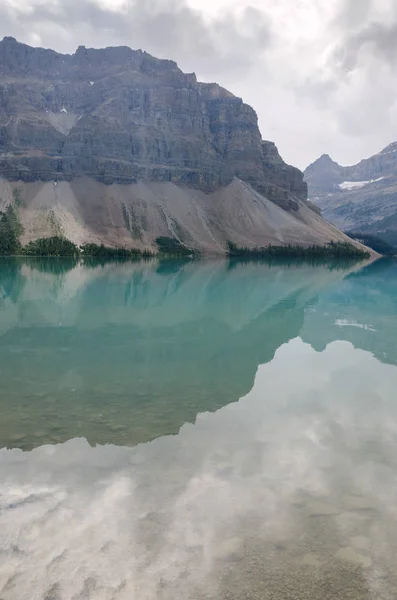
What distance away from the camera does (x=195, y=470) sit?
57.8 ft

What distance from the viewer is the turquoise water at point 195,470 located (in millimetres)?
11984

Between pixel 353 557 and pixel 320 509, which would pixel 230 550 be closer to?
pixel 353 557

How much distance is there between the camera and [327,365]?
3622cm

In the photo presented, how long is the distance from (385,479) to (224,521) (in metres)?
6.90

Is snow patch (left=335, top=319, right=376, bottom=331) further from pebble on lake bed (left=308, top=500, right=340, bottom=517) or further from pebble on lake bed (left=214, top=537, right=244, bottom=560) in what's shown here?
pebble on lake bed (left=214, top=537, right=244, bottom=560)

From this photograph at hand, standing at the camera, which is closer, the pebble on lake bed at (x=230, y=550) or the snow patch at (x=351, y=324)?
the pebble on lake bed at (x=230, y=550)

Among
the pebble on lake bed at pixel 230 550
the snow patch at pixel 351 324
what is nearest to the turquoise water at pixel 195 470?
the pebble on lake bed at pixel 230 550

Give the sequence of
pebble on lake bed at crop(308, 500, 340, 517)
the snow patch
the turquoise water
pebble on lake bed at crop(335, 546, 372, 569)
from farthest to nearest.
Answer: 1. the snow patch
2. pebble on lake bed at crop(308, 500, 340, 517)
3. pebble on lake bed at crop(335, 546, 372, 569)
4. the turquoise water

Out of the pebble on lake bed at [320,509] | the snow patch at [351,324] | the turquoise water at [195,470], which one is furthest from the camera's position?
the snow patch at [351,324]

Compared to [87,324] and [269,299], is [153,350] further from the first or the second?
[269,299]

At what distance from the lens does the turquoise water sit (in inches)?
472

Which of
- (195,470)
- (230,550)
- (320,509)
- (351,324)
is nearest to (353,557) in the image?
(320,509)

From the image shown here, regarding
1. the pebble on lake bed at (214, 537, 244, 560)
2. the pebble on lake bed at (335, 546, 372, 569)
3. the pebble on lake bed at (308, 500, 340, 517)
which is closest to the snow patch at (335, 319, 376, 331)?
the pebble on lake bed at (308, 500, 340, 517)

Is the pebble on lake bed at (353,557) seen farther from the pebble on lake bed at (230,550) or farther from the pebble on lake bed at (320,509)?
the pebble on lake bed at (230,550)
